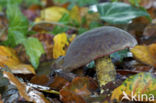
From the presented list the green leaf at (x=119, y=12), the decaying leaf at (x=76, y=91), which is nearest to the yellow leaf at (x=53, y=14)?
the green leaf at (x=119, y=12)

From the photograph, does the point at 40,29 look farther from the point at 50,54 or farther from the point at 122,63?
the point at 122,63

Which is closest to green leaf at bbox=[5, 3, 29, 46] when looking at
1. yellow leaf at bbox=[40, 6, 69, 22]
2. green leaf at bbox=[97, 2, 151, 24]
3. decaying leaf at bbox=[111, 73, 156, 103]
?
green leaf at bbox=[97, 2, 151, 24]

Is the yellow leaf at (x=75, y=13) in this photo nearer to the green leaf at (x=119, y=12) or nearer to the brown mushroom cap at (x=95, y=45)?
the green leaf at (x=119, y=12)

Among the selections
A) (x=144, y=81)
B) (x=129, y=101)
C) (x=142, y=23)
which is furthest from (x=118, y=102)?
(x=142, y=23)

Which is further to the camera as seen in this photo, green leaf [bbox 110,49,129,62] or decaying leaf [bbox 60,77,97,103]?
green leaf [bbox 110,49,129,62]

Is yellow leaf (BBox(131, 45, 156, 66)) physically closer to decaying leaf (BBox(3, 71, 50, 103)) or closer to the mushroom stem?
the mushroom stem

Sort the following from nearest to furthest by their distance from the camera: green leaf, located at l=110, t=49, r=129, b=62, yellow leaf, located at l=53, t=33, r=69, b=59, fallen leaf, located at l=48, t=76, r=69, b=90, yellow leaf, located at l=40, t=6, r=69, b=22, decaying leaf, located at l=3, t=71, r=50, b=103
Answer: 1. decaying leaf, located at l=3, t=71, r=50, b=103
2. fallen leaf, located at l=48, t=76, r=69, b=90
3. green leaf, located at l=110, t=49, r=129, b=62
4. yellow leaf, located at l=53, t=33, r=69, b=59
5. yellow leaf, located at l=40, t=6, r=69, b=22

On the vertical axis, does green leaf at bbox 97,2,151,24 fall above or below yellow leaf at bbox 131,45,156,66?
above
